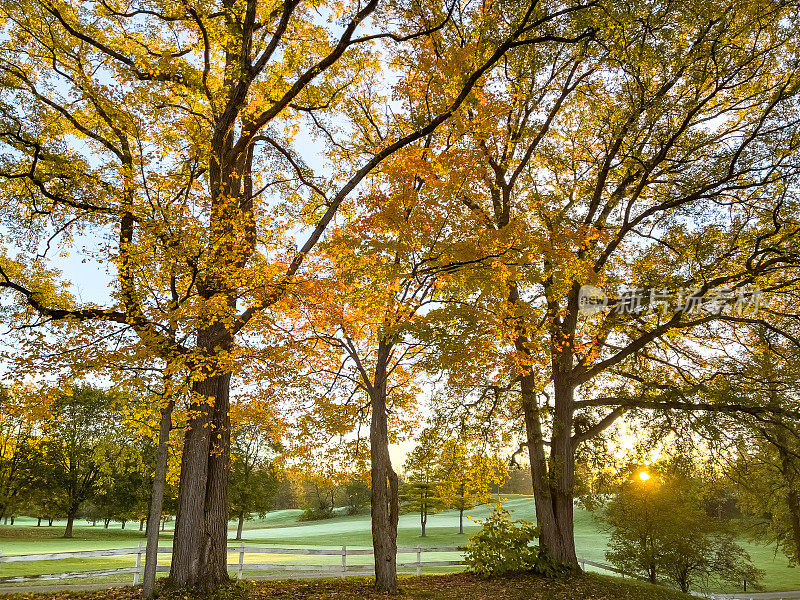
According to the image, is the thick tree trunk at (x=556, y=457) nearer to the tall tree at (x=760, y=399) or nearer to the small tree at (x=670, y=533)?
the tall tree at (x=760, y=399)

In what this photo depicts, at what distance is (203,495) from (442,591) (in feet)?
18.6

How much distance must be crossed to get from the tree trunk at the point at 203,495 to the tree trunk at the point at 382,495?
3.22 metres

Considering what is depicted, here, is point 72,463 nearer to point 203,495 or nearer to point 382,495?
point 203,495

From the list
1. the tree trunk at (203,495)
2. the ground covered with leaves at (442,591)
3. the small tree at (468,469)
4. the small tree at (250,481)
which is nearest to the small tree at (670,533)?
the ground covered with leaves at (442,591)

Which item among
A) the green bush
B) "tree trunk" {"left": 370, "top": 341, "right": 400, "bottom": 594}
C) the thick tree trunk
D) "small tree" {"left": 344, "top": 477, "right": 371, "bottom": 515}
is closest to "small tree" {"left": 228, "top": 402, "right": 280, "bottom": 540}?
"small tree" {"left": 344, "top": 477, "right": 371, "bottom": 515}

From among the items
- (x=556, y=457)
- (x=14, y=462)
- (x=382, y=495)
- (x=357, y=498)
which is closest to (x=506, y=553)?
(x=556, y=457)

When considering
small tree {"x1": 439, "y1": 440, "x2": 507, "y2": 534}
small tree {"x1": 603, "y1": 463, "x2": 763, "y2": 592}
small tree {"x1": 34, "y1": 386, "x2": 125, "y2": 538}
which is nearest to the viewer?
small tree {"x1": 439, "y1": 440, "x2": 507, "y2": 534}

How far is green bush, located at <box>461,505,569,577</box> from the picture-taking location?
12957 millimetres

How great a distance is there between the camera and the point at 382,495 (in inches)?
455

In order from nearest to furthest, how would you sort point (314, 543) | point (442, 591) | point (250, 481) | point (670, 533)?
point (442, 591) < point (670, 533) < point (250, 481) < point (314, 543)

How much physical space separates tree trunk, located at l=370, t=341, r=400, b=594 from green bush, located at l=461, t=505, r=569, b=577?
3202 mm

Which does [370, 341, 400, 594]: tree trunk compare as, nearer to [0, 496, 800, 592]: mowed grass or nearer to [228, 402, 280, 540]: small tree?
[0, 496, 800, 592]: mowed grass

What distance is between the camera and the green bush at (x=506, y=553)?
13.0m

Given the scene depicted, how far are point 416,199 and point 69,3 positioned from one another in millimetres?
8896
